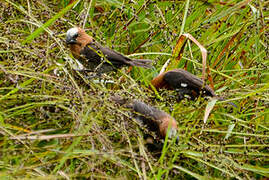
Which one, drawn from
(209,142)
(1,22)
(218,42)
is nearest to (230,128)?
(209,142)

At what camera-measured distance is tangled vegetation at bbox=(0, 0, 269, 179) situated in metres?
1.81

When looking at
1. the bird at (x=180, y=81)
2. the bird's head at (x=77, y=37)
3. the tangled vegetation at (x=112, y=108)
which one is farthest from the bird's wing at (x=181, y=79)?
the bird's head at (x=77, y=37)

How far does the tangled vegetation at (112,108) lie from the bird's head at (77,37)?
0.06m

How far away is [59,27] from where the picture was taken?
2395 millimetres

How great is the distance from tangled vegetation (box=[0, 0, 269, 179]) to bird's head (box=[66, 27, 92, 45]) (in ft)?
0.18

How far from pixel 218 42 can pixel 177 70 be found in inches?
18.4

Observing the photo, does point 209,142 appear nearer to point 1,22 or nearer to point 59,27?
point 59,27

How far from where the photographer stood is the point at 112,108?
1.86 m

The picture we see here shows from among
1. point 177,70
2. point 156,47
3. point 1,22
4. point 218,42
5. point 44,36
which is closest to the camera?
point 1,22

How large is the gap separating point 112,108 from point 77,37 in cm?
101

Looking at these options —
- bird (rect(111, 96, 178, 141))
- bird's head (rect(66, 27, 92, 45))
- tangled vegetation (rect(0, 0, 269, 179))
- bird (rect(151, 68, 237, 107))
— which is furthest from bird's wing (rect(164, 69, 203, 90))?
bird's head (rect(66, 27, 92, 45))

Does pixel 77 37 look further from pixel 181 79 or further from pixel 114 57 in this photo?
pixel 181 79

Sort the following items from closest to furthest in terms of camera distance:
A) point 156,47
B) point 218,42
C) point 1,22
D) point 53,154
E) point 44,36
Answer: point 53,154, point 1,22, point 44,36, point 218,42, point 156,47

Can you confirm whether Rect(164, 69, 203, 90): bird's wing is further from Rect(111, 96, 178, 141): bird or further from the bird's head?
the bird's head
